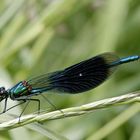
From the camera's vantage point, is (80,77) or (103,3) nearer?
(80,77)

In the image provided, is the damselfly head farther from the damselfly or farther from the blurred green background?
the blurred green background

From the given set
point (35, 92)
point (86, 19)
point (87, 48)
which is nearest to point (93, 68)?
point (35, 92)

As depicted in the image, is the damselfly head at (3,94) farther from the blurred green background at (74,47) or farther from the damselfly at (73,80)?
the blurred green background at (74,47)

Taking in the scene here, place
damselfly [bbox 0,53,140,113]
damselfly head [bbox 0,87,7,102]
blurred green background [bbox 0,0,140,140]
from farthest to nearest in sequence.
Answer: blurred green background [bbox 0,0,140,140]
damselfly head [bbox 0,87,7,102]
damselfly [bbox 0,53,140,113]

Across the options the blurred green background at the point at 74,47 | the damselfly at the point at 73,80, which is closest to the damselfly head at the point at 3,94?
the damselfly at the point at 73,80

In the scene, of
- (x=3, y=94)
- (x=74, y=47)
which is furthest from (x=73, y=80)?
(x=74, y=47)

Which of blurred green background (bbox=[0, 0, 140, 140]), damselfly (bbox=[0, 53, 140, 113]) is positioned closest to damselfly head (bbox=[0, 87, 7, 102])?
damselfly (bbox=[0, 53, 140, 113])

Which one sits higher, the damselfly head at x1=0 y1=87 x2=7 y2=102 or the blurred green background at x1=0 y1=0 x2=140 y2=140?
the blurred green background at x1=0 y1=0 x2=140 y2=140

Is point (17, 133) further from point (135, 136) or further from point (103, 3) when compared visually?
point (103, 3)
